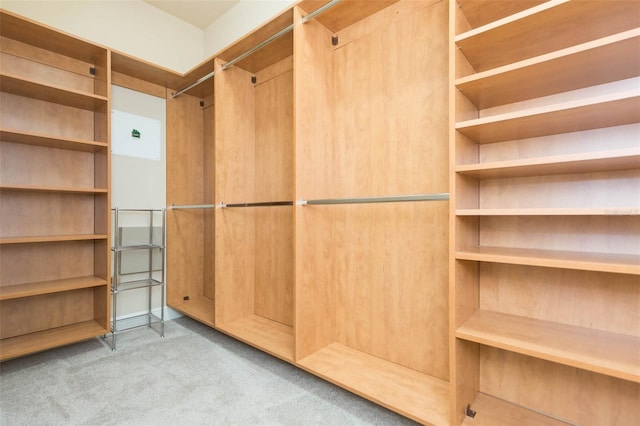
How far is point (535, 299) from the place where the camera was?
151 centimetres

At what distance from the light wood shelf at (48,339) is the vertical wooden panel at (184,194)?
791mm

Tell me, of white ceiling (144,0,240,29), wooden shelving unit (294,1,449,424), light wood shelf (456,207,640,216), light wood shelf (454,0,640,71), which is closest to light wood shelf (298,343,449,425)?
wooden shelving unit (294,1,449,424)

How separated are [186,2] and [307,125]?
2.37m

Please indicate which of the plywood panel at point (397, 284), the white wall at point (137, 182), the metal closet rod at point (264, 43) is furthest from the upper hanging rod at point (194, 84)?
the plywood panel at point (397, 284)

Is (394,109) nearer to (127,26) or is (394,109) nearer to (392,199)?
(392,199)

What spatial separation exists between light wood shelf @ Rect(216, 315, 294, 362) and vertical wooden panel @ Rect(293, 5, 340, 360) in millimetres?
228

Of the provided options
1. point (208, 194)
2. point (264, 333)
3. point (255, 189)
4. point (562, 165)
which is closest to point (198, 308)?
point (264, 333)

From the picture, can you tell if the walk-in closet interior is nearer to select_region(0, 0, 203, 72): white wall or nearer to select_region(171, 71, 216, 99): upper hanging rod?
select_region(171, 71, 216, 99): upper hanging rod

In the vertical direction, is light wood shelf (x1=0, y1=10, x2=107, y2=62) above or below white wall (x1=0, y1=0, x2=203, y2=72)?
below

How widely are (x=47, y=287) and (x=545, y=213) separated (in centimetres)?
320

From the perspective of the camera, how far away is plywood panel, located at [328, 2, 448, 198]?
1.80m

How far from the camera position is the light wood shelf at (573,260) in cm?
105

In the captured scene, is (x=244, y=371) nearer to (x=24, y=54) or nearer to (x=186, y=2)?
(x=24, y=54)

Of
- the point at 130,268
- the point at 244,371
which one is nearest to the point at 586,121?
the point at 244,371
